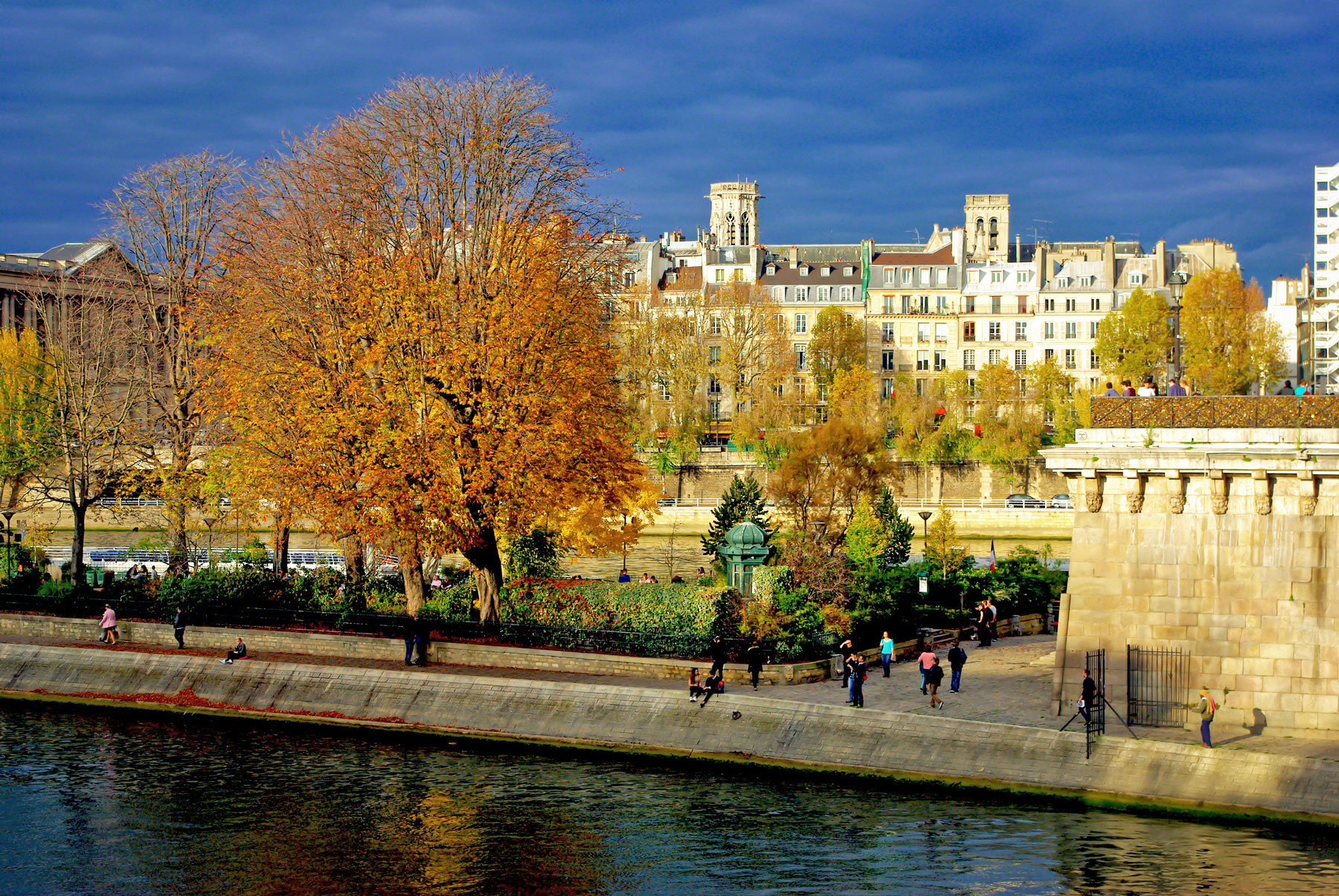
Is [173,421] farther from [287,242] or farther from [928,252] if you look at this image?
[928,252]

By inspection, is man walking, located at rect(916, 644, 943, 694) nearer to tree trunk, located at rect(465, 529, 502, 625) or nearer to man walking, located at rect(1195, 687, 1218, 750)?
man walking, located at rect(1195, 687, 1218, 750)

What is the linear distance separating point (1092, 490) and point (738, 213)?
13838cm

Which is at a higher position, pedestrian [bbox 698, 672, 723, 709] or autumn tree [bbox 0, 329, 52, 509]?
autumn tree [bbox 0, 329, 52, 509]

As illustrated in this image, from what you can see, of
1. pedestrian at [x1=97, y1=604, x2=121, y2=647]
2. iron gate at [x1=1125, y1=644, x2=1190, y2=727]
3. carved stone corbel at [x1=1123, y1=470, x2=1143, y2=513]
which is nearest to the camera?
iron gate at [x1=1125, y1=644, x2=1190, y2=727]

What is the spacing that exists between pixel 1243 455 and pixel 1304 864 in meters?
7.69

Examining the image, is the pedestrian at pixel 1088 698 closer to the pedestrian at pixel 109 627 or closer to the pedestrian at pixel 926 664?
the pedestrian at pixel 926 664

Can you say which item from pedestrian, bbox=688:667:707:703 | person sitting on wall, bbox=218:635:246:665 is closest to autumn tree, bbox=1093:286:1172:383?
pedestrian, bbox=688:667:707:703

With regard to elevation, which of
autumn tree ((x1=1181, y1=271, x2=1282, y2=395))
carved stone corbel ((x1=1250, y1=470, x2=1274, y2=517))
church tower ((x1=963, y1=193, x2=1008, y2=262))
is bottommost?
carved stone corbel ((x1=1250, y1=470, x2=1274, y2=517))

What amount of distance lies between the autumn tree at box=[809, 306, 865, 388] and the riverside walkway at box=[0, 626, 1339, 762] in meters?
68.9

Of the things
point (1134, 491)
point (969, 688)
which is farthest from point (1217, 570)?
point (969, 688)

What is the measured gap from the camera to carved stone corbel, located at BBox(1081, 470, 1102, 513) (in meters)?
26.7

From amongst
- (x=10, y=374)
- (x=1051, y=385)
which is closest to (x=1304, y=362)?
(x=1051, y=385)

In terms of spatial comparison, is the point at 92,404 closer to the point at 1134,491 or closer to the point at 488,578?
the point at 488,578

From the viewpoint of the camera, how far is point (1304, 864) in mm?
20719
